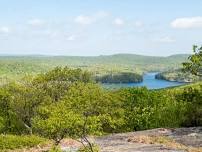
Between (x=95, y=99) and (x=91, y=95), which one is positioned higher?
(x=91, y=95)

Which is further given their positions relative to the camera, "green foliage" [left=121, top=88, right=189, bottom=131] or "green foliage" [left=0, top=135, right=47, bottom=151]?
"green foliage" [left=121, top=88, right=189, bottom=131]

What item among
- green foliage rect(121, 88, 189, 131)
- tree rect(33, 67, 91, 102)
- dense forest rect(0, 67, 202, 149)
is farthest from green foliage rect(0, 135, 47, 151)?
tree rect(33, 67, 91, 102)

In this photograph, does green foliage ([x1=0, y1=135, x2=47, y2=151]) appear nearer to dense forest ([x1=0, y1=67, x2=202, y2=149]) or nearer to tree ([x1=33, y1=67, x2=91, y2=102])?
dense forest ([x1=0, y1=67, x2=202, y2=149])

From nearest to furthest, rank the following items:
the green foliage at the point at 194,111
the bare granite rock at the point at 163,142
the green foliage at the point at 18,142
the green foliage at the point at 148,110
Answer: the bare granite rock at the point at 163,142, the green foliage at the point at 18,142, the green foliage at the point at 194,111, the green foliage at the point at 148,110

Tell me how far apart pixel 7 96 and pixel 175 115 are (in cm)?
3205

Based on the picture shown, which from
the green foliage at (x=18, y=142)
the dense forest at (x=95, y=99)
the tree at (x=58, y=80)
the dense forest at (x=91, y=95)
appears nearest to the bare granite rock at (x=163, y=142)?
the green foliage at (x=18, y=142)

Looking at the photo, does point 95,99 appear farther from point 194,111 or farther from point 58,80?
point 58,80

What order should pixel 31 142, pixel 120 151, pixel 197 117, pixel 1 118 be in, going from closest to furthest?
1. pixel 120 151
2. pixel 31 142
3. pixel 197 117
4. pixel 1 118

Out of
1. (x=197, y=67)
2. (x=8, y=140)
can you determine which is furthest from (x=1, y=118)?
(x=197, y=67)

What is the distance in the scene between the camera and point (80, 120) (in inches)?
926

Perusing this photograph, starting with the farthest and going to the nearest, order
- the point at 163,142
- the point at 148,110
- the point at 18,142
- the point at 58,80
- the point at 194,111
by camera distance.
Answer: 1. the point at 58,80
2. the point at 148,110
3. the point at 194,111
4. the point at 18,142
5. the point at 163,142

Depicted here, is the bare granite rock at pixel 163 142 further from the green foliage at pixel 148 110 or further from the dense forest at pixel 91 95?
the green foliage at pixel 148 110

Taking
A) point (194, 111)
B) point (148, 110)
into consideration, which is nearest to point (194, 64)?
point (194, 111)

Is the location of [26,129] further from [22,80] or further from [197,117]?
[197,117]
